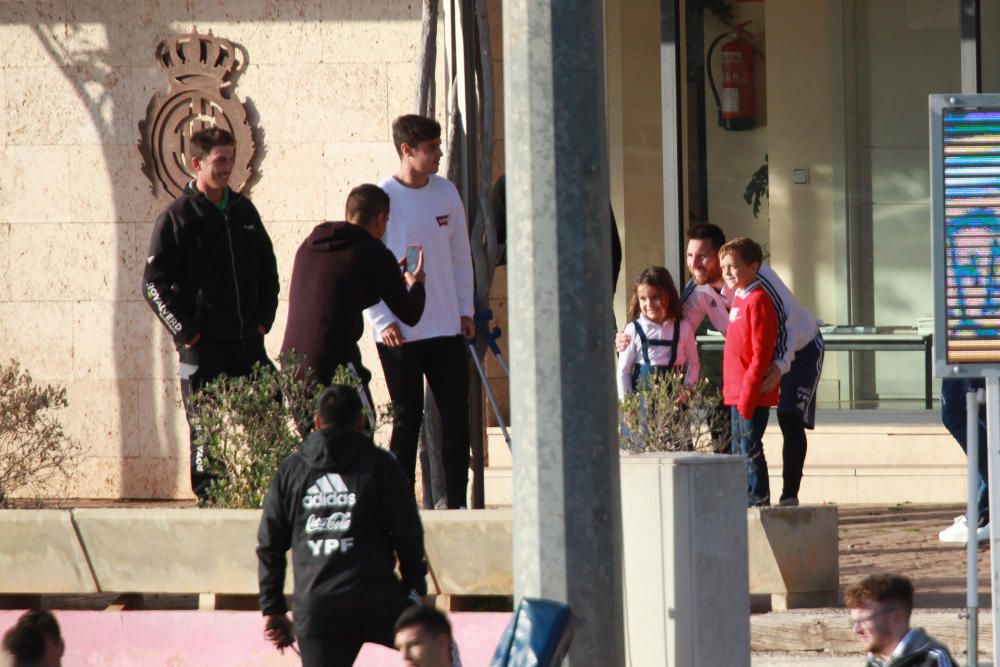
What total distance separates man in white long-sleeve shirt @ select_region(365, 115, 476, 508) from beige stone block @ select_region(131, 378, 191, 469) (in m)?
3.71

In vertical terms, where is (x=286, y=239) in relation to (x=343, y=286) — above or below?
above

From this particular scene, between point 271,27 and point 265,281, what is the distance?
3544mm

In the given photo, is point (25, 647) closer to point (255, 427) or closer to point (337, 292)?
point (255, 427)

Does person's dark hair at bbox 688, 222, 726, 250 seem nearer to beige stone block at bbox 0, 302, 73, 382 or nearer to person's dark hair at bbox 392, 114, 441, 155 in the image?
person's dark hair at bbox 392, 114, 441, 155

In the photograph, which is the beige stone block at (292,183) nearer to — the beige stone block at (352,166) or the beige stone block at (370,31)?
the beige stone block at (352,166)

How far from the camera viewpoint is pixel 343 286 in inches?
301

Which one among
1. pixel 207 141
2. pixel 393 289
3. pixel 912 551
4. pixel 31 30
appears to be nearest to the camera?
pixel 393 289

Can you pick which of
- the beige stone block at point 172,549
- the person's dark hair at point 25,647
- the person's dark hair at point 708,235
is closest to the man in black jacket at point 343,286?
the beige stone block at point 172,549

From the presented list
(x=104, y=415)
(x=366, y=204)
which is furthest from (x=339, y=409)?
(x=104, y=415)

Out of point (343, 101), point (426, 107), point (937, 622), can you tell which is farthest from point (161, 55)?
point (937, 622)

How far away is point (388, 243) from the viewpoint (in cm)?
830

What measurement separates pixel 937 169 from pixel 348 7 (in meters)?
6.16

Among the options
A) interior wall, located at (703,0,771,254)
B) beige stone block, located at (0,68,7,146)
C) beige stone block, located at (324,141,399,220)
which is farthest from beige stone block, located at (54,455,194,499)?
interior wall, located at (703,0,771,254)

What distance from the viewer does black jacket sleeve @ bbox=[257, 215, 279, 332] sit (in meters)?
8.30
